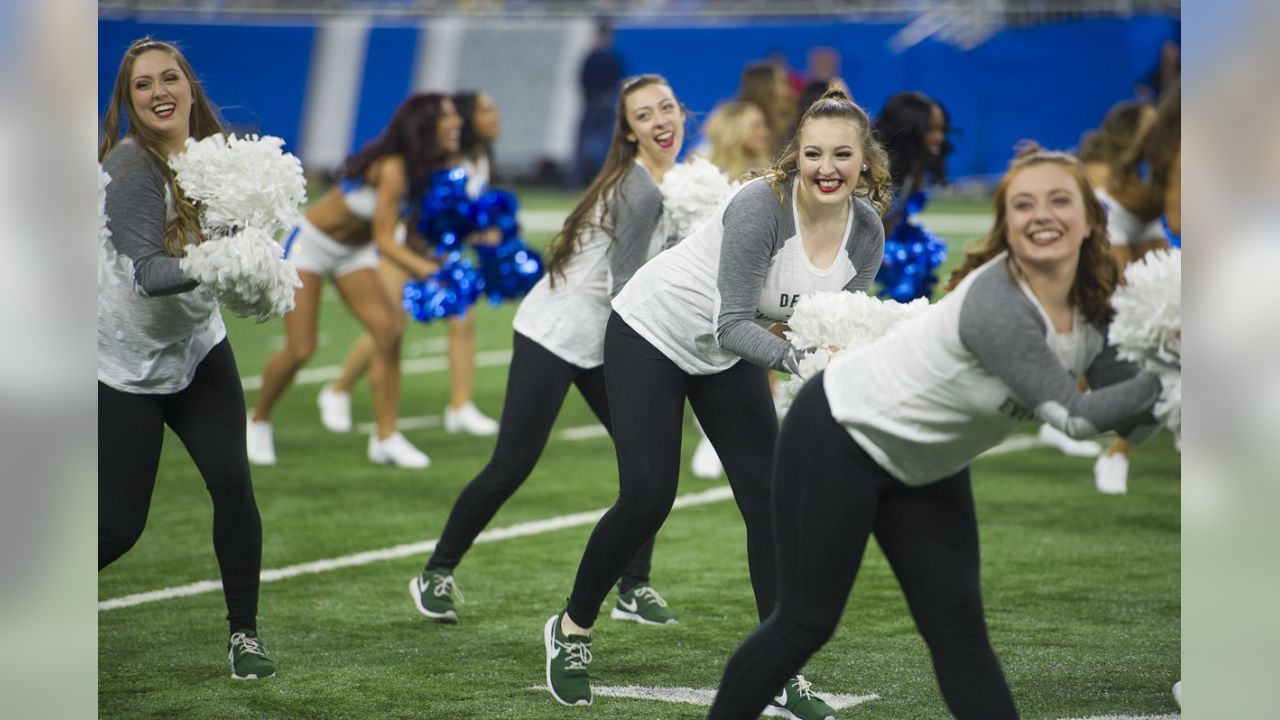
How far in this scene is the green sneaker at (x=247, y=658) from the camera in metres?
4.13

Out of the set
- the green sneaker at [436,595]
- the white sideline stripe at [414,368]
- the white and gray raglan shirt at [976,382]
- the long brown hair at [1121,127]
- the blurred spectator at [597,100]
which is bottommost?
the green sneaker at [436,595]

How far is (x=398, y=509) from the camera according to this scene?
21.5 ft

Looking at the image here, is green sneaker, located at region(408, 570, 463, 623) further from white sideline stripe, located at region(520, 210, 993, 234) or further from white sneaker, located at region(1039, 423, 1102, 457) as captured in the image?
white sideline stripe, located at region(520, 210, 993, 234)

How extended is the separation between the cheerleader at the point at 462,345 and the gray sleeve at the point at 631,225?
2929 mm

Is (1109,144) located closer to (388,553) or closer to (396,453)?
(396,453)

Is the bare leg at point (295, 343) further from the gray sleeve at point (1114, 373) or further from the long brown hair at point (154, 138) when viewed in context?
the gray sleeve at point (1114, 373)

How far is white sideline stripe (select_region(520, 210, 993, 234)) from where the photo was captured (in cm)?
1623

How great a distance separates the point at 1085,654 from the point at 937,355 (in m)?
1.97

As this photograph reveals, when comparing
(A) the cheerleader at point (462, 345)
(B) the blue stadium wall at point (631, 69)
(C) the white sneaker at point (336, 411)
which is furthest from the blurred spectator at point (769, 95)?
(B) the blue stadium wall at point (631, 69)

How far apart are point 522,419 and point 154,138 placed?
1346mm

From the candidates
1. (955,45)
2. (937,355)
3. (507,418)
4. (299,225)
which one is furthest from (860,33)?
(937,355)

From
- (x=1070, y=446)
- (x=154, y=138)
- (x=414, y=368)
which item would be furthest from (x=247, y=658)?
(x=414, y=368)
